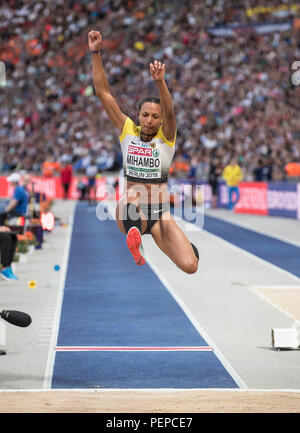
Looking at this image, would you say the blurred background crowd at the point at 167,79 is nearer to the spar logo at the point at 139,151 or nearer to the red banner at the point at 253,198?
the red banner at the point at 253,198

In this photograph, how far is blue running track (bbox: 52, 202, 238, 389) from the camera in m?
8.41

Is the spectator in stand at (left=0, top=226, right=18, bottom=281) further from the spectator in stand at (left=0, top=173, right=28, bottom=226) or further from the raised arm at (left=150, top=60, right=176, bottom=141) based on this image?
the raised arm at (left=150, top=60, right=176, bottom=141)

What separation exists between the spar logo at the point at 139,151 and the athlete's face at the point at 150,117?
13cm

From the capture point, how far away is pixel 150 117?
A: 613 cm

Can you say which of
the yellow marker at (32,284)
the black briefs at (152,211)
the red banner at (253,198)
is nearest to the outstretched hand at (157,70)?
the black briefs at (152,211)

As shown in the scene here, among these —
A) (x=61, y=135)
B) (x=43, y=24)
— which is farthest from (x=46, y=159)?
(x=43, y=24)

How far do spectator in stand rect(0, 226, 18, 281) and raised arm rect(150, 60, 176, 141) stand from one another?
812cm

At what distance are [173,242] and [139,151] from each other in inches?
30.0

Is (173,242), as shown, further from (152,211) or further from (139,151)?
(139,151)

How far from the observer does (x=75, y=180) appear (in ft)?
137

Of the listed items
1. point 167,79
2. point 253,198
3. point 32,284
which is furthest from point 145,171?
point 167,79

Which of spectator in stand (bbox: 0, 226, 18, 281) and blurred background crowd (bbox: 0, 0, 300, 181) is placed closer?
spectator in stand (bbox: 0, 226, 18, 281)

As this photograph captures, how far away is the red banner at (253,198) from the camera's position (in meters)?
31.9

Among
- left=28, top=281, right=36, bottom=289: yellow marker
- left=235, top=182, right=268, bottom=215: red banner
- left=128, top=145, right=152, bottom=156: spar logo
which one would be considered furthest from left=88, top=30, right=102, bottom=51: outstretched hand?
left=235, top=182, right=268, bottom=215: red banner
